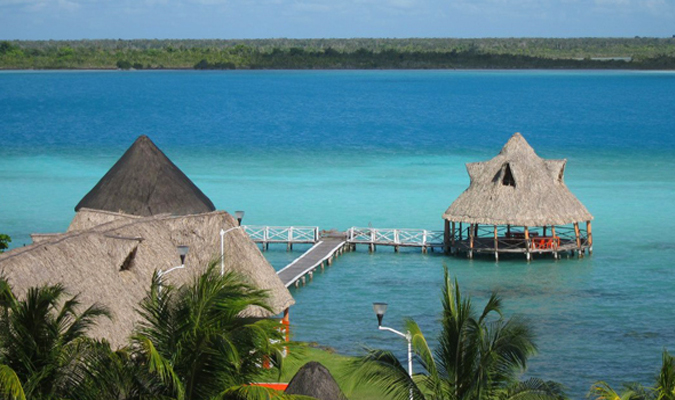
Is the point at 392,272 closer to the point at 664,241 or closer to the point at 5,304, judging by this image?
the point at 664,241

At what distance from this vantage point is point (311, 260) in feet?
121

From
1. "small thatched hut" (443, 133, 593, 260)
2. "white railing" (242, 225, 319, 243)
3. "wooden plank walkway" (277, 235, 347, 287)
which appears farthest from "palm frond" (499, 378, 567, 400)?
"white railing" (242, 225, 319, 243)

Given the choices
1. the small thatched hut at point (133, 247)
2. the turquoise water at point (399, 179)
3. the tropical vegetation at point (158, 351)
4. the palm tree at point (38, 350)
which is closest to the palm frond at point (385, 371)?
the tropical vegetation at point (158, 351)

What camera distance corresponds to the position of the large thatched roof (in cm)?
1723

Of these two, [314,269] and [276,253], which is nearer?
[314,269]

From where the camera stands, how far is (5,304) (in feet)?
42.5

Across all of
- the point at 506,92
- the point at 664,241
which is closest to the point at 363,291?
the point at 664,241

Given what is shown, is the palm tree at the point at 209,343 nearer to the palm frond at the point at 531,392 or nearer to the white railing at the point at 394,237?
the palm frond at the point at 531,392

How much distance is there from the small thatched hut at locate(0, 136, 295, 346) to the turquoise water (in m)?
4.29

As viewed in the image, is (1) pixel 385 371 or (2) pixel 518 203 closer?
(1) pixel 385 371

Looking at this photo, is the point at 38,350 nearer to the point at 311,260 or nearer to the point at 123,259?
the point at 123,259

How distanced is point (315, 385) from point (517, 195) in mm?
23018

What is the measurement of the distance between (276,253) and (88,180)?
2488 centimetres

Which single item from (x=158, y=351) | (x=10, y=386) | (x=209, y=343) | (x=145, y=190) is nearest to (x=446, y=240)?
(x=145, y=190)
